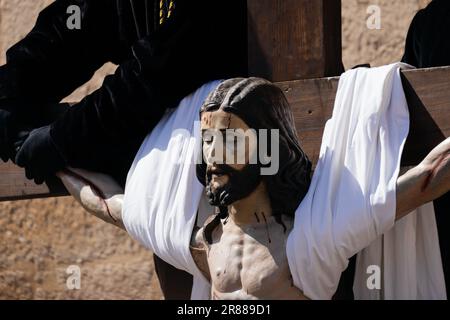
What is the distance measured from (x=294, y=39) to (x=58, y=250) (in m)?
2.54

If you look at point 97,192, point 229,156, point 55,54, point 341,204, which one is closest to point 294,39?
point 229,156

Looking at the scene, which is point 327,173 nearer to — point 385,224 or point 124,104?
point 385,224

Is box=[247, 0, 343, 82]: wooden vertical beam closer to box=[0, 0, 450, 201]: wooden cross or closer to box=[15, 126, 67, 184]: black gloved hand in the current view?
box=[0, 0, 450, 201]: wooden cross

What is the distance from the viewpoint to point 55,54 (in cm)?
516

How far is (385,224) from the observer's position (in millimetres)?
4250

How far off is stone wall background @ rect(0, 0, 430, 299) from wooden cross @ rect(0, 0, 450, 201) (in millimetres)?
2215

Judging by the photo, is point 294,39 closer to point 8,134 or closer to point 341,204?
point 341,204

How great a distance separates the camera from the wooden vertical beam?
4.55 metres

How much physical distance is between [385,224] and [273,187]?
30 centimetres

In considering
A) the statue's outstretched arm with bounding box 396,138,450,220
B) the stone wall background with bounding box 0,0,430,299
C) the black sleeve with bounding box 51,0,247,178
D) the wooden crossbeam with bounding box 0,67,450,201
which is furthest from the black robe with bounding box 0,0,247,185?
the stone wall background with bounding box 0,0,430,299

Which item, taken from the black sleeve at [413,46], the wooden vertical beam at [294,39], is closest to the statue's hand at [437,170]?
the wooden vertical beam at [294,39]

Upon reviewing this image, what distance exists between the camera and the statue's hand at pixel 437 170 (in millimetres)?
4215

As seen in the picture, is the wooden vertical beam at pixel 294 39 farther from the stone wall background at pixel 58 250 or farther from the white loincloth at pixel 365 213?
the stone wall background at pixel 58 250

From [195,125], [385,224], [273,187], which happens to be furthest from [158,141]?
[385,224]
